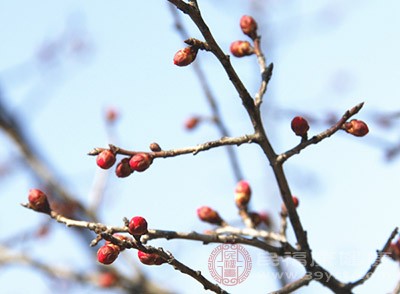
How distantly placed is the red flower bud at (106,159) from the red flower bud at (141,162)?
76 millimetres

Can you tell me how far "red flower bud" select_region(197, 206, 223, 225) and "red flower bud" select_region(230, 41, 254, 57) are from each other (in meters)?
0.68

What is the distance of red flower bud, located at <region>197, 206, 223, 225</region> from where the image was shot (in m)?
2.53

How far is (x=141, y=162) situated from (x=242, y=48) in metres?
0.79

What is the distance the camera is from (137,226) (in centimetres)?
176

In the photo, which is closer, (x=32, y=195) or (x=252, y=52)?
(x=32, y=195)

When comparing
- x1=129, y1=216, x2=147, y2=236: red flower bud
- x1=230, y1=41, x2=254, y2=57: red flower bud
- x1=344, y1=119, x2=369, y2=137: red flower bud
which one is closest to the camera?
x1=129, y1=216, x2=147, y2=236: red flower bud

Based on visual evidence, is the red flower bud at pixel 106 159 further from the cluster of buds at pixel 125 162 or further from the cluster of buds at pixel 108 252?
the cluster of buds at pixel 108 252

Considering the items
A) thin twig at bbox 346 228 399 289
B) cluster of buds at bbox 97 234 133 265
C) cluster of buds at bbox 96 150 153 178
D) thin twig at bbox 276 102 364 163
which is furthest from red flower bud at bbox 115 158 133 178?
thin twig at bbox 346 228 399 289

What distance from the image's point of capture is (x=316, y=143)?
1.97 m

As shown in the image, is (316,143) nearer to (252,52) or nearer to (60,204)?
(252,52)

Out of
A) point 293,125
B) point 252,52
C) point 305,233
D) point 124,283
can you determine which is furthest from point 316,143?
point 124,283

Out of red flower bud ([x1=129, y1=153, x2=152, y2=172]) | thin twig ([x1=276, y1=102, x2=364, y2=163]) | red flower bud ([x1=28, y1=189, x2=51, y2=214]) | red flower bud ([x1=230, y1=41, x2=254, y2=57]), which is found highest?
red flower bud ([x1=230, y1=41, x2=254, y2=57])

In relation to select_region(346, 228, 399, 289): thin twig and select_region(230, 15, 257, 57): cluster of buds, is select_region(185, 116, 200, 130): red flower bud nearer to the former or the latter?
select_region(230, 15, 257, 57): cluster of buds

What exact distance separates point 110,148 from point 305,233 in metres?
0.76
